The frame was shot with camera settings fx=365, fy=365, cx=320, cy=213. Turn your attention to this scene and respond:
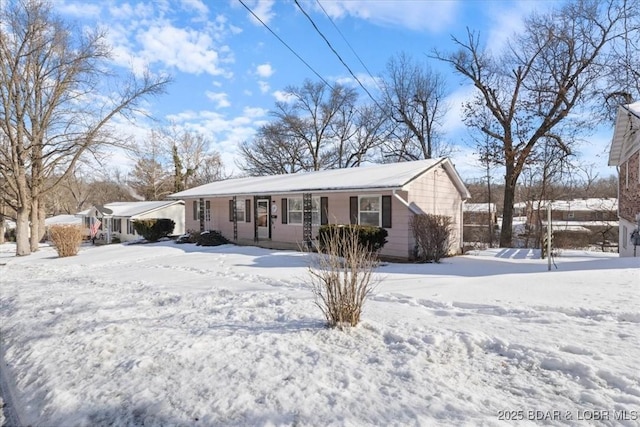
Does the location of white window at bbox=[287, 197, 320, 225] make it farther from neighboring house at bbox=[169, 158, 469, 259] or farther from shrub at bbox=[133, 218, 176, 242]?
shrub at bbox=[133, 218, 176, 242]

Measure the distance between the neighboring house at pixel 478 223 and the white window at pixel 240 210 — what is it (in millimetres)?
15950

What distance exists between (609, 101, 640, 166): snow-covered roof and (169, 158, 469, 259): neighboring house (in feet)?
18.5

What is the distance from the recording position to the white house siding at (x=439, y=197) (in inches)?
532

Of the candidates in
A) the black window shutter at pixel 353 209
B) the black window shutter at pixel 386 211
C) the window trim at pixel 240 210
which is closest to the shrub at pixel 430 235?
the black window shutter at pixel 386 211

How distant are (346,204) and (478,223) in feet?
74.1

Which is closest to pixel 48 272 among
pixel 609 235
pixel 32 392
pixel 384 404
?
pixel 32 392

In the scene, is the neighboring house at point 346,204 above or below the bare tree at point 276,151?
below

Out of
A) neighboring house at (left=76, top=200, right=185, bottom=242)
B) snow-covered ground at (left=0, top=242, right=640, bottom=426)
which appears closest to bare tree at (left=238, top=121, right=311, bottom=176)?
neighboring house at (left=76, top=200, right=185, bottom=242)

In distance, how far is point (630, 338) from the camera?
3930 mm

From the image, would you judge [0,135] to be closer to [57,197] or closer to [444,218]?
[444,218]

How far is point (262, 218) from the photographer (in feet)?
58.2

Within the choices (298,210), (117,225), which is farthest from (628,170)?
Result: (117,225)

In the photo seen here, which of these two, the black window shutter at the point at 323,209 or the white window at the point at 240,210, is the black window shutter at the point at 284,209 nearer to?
the black window shutter at the point at 323,209

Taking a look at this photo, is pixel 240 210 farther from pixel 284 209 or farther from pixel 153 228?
pixel 153 228
